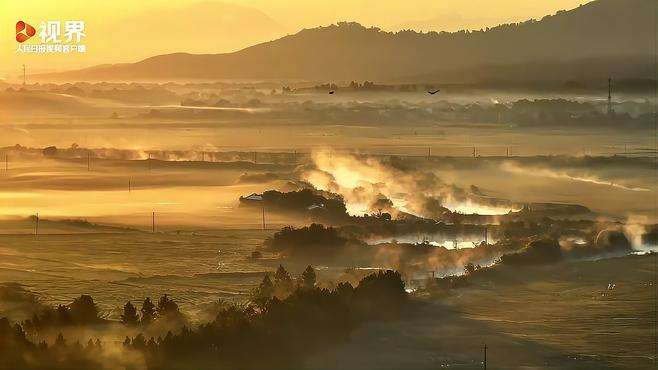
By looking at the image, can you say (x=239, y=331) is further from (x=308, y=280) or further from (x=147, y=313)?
(x=308, y=280)

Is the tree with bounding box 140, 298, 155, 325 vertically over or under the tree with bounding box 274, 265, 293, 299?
under

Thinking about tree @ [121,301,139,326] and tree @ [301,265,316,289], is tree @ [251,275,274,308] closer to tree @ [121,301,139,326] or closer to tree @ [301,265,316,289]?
tree @ [301,265,316,289]

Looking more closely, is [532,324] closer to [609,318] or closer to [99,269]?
[609,318]

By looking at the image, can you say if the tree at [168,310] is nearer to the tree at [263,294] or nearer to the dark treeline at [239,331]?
the dark treeline at [239,331]

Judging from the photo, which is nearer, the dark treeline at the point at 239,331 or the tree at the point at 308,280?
the dark treeline at the point at 239,331

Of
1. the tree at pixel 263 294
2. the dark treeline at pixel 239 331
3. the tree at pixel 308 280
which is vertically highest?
the tree at pixel 308 280

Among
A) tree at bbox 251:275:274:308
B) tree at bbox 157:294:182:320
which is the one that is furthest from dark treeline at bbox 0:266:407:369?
tree at bbox 251:275:274:308

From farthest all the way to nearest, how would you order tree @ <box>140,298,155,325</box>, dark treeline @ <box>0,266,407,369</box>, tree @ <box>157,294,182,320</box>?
1. tree @ <box>157,294,182,320</box>
2. tree @ <box>140,298,155,325</box>
3. dark treeline @ <box>0,266,407,369</box>

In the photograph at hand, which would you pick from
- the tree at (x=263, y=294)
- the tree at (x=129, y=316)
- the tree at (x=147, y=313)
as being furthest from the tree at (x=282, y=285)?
the tree at (x=129, y=316)
